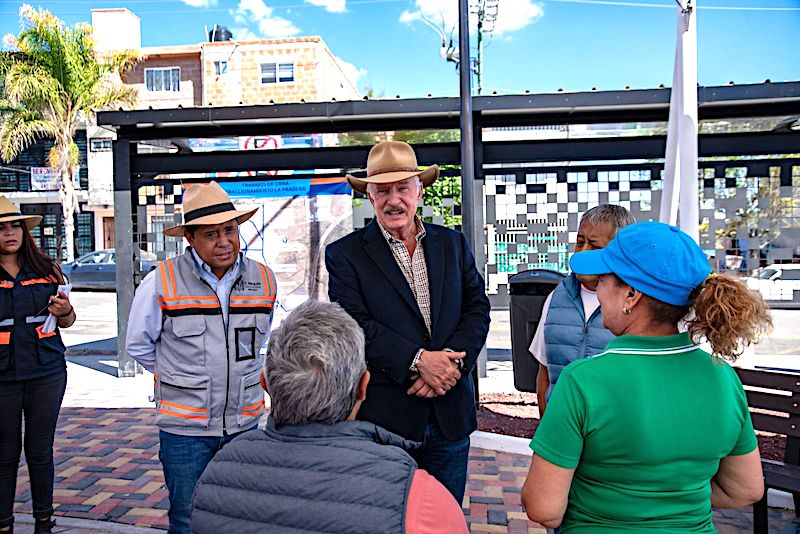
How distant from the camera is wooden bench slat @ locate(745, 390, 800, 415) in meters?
3.88

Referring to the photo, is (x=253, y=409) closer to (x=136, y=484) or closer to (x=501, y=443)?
(x=136, y=484)

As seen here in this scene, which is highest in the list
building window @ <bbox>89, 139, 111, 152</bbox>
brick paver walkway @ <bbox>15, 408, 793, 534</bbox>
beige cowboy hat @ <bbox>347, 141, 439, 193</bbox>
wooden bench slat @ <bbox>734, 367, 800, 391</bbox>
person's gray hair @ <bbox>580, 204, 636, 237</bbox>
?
building window @ <bbox>89, 139, 111, 152</bbox>

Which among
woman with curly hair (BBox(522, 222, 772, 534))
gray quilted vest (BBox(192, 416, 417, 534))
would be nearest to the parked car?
gray quilted vest (BBox(192, 416, 417, 534))

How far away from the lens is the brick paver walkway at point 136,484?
13.5 feet

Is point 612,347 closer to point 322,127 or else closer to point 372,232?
point 372,232

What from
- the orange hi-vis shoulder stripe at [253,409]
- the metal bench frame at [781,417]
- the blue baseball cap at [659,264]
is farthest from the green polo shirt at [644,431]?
the metal bench frame at [781,417]

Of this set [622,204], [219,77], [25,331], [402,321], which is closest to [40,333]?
[25,331]

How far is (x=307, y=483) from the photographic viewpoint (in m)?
1.54

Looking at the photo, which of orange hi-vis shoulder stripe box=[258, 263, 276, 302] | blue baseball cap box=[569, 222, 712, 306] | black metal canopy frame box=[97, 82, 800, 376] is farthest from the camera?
black metal canopy frame box=[97, 82, 800, 376]

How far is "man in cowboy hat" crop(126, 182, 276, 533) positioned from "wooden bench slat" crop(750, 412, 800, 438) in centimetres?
277

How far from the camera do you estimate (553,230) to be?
7691 mm

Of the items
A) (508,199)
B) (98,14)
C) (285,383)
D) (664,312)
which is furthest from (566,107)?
(98,14)

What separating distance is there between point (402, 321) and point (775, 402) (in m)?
2.52

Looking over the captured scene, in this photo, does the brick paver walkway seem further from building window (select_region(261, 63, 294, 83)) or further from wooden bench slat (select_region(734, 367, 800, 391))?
building window (select_region(261, 63, 294, 83))
